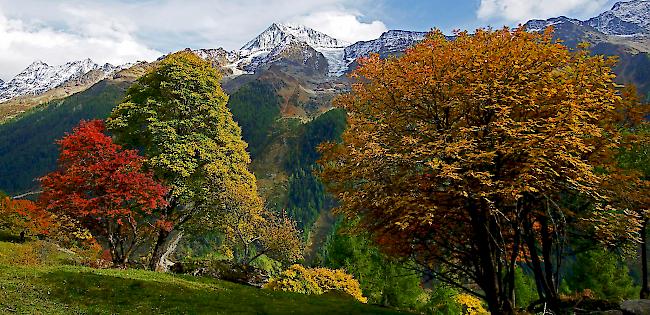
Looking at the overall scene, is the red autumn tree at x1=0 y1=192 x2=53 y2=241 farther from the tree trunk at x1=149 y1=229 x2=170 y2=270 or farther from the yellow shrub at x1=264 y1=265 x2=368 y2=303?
the yellow shrub at x1=264 y1=265 x2=368 y2=303

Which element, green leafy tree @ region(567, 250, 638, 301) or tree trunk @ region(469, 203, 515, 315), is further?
green leafy tree @ region(567, 250, 638, 301)

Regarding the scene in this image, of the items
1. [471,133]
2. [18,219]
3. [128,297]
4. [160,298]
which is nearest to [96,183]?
[128,297]

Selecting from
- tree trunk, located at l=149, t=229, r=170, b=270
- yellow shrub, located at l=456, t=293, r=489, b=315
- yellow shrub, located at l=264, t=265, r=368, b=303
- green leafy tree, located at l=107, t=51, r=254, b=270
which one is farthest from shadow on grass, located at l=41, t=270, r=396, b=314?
yellow shrub, located at l=456, t=293, r=489, b=315

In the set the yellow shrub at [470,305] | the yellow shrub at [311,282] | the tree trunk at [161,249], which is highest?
the tree trunk at [161,249]

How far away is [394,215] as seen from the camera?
64.1 ft

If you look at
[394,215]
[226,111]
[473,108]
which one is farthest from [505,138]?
[226,111]

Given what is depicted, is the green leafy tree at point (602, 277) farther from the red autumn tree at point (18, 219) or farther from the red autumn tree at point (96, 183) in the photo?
the red autumn tree at point (18, 219)

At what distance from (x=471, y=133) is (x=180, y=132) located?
96.4ft

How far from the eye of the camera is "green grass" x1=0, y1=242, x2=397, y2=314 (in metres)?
21.2

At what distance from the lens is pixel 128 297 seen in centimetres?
2391

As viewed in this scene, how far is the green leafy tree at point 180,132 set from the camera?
37.9 meters

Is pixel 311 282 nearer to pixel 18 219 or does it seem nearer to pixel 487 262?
pixel 487 262

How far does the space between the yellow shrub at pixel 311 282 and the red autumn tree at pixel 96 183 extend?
40.2ft

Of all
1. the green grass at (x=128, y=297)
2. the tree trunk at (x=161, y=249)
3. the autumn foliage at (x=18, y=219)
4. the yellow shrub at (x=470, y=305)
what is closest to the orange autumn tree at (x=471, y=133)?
the green grass at (x=128, y=297)
